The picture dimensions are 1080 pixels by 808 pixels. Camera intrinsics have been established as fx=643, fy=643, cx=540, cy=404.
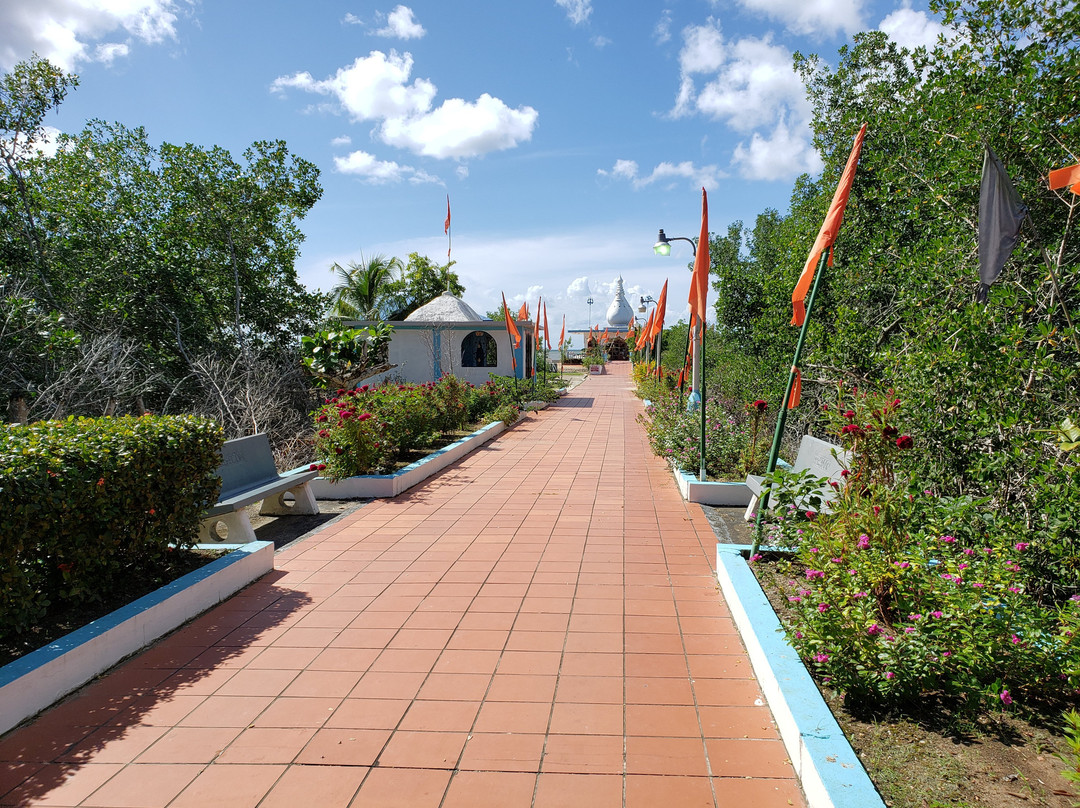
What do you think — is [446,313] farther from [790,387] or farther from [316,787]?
[316,787]


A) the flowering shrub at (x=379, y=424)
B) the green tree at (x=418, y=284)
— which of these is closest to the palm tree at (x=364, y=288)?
the green tree at (x=418, y=284)

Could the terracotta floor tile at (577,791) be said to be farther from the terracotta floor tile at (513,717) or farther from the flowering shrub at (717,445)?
the flowering shrub at (717,445)

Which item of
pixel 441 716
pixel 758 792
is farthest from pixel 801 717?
pixel 441 716

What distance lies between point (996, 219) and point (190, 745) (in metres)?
5.07

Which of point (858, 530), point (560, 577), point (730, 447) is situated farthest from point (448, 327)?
Result: point (858, 530)

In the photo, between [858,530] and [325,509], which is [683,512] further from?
[325,509]

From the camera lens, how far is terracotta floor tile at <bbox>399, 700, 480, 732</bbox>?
2.98 meters

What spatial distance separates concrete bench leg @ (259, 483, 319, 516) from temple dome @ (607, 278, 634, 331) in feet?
204

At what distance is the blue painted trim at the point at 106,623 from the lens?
309cm

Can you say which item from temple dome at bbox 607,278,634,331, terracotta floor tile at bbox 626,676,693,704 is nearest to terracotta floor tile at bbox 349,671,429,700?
terracotta floor tile at bbox 626,676,693,704

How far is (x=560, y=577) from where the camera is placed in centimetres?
493

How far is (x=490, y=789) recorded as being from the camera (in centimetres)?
255

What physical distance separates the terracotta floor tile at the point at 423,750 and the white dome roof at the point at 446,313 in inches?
706

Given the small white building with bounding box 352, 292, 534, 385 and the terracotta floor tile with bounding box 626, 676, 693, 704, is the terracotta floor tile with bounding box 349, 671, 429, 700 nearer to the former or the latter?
the terracotta floor tile with bounding box 626, 676, 693, 704
